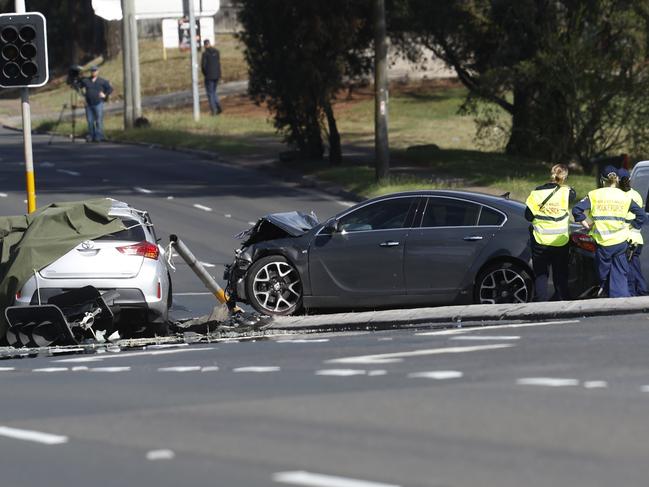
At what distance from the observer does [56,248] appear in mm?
15641

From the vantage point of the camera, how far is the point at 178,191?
3300cm

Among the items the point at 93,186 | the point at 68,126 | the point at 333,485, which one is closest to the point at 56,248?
the point at 333,485

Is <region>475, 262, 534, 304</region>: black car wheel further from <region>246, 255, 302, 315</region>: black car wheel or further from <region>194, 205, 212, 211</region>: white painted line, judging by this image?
<region>194, 205, 212, 211</region>: white painted line

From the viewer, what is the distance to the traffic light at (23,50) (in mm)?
18500

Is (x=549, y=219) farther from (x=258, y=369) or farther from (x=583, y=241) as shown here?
(x=258, y=369)

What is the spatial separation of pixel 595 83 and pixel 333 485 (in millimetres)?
26573

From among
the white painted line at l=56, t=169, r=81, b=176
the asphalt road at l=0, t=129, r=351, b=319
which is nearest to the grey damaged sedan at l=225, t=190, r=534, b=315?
the asphalt road at l=0, t=129, r=351, b=319

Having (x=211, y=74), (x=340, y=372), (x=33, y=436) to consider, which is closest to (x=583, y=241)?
(x=340, y=372)

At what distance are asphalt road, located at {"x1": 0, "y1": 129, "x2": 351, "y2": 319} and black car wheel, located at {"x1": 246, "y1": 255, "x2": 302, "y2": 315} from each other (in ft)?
8.55

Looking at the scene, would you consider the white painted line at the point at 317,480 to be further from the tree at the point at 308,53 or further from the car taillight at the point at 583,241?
the tree at the point at 308,53

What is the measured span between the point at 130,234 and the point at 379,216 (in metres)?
2.92

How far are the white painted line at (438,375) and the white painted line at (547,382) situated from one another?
597mm

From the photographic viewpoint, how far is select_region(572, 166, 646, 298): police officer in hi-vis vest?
15.9 m

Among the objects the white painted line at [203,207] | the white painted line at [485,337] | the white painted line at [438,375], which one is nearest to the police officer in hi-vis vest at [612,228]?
the white painted line at [485,337]
